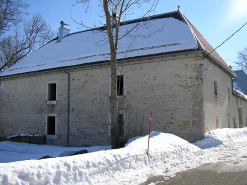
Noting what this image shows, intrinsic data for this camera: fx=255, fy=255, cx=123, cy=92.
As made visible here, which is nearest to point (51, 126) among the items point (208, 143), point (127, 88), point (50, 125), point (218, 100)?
point (50, 125)

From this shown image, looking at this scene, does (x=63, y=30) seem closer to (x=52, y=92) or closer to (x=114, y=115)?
(x=52, y=92)

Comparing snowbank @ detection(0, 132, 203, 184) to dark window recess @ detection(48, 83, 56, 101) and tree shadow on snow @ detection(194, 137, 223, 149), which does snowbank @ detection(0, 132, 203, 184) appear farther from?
dark window recess @ detection(48, 83, 56, 101)

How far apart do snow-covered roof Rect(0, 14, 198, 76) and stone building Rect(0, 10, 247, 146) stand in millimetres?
64

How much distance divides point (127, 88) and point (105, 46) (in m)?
3.85

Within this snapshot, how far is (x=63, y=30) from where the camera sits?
2244 centimetres

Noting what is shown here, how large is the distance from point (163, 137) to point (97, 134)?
6819 millimetres

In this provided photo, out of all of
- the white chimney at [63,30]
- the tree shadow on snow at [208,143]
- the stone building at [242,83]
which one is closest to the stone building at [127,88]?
the tree shadow on snow at [208,143]

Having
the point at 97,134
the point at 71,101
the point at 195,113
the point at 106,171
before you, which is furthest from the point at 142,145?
the point at 71,101

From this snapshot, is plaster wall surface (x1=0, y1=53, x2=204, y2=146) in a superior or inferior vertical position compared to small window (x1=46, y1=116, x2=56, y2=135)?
superior

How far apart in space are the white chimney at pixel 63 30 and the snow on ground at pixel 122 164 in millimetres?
14615

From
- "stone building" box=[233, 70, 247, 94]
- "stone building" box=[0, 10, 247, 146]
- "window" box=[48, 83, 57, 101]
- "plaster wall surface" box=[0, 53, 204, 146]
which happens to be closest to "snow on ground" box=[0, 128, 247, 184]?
"stone building" box=[0, 10, 247, 146]

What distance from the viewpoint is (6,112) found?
19.2 m

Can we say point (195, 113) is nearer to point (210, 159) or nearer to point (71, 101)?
point (210, 159)

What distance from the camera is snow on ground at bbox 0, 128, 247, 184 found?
15.0 feet
